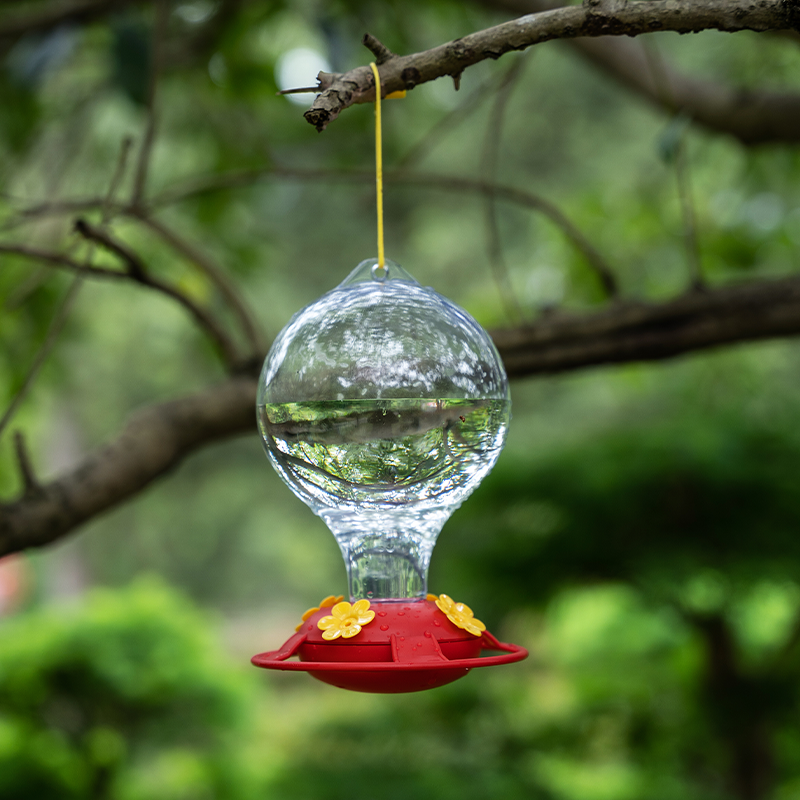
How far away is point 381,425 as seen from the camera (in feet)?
2.58

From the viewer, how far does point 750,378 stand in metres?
3.21

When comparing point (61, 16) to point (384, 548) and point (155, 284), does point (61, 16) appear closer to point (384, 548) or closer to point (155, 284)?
point (155, 284)

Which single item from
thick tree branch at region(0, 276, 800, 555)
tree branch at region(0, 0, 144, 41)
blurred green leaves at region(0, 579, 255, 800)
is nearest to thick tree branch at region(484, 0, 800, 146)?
thick tree branch at region(0, 276, 800, 555)

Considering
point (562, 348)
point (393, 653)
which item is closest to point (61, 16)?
point (562, 348)

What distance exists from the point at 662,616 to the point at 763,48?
1632 millimetres

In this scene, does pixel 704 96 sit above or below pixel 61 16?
below

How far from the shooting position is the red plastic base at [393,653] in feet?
2.24

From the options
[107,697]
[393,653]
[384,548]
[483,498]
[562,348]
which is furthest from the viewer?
[107,697]

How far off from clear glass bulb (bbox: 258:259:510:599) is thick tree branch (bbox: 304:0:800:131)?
0.76 ft

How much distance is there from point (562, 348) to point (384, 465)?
0.63m

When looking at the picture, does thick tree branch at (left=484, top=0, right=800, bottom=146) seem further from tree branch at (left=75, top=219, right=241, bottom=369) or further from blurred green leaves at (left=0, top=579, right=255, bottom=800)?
blurred green leaves at (left=0, top=579, right=255, bottom=800)

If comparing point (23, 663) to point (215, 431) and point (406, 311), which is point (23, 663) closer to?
point (215, 431)

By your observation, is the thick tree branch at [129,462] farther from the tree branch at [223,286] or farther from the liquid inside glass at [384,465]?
the liquid inside glass at [384,465]

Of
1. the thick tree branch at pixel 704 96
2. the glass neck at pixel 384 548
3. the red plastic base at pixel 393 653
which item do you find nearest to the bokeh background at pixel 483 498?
the thick tree branch at pixel 704 96
